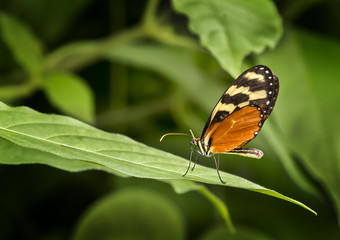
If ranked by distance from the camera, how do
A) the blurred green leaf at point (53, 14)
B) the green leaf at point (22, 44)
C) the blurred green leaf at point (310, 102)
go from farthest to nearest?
the blurred green leaf at point (53, 14) < the green leaf at point (22, 44) < the blurred green leaf at point (310, 102)

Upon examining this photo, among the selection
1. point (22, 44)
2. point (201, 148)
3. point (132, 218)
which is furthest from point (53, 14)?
point (201, 148)

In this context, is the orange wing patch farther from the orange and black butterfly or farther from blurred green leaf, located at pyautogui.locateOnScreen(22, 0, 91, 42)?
blurred green leaf, located at pyautogui.locateOnScreen(22, 0, 91, 42)

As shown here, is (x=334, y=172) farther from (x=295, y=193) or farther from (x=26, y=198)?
(x=26, y=198)

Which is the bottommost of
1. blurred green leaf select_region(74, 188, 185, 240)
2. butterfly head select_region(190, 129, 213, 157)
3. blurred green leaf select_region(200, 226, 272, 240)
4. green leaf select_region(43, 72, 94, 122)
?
blurred green leaf select_region(200, 226, 272, 240)

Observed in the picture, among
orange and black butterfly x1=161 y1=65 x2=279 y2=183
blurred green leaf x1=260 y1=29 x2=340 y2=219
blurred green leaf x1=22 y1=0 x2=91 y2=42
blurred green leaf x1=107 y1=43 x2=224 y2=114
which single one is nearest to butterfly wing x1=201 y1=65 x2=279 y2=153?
orange and black butterfly x1=161 y1=65 x2=279 y2=183

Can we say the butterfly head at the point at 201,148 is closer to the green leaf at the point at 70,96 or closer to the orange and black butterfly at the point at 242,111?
the orange and black butterfly at the point at 242,111

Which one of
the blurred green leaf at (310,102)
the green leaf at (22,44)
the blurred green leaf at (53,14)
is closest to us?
the blurred green leaf at (310,102)

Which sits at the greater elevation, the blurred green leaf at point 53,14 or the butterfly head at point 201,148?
the blurred green leaf at point 53,14

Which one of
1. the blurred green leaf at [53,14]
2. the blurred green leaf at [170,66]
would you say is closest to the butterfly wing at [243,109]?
the blurred green leaf at [170,66]
